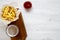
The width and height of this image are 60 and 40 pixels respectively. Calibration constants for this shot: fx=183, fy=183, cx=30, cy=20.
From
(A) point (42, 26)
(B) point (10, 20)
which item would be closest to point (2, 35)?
(B) point (10, 20)

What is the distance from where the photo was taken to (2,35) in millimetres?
1010

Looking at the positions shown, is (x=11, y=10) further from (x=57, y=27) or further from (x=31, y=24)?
(x=57, y=27)

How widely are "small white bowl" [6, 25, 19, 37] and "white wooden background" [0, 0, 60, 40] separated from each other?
0.22 ft

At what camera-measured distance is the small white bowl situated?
99 cm

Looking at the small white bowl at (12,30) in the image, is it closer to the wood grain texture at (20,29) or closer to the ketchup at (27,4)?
the wood grain texture at (20,29)

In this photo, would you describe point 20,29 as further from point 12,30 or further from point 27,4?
point 27,4

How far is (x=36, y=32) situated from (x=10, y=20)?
164 millimetres

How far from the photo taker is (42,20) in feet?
3.39

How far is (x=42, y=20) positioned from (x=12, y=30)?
18 cm

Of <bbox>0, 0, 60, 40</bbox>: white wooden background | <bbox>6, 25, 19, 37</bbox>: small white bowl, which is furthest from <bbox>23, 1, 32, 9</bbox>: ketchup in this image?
<bbox>6, 25, 19, 37</bbox>: small white bowl

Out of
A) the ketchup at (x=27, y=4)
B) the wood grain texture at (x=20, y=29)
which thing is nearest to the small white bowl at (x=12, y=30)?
the wood grain texture at (x=20, y=29)

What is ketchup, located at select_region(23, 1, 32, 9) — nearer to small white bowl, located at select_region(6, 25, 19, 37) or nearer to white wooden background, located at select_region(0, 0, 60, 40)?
white wooden background, located at select_region(0, 0, 60, 40)

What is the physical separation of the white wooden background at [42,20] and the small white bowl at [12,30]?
7cm

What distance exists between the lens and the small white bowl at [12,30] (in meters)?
0.99
